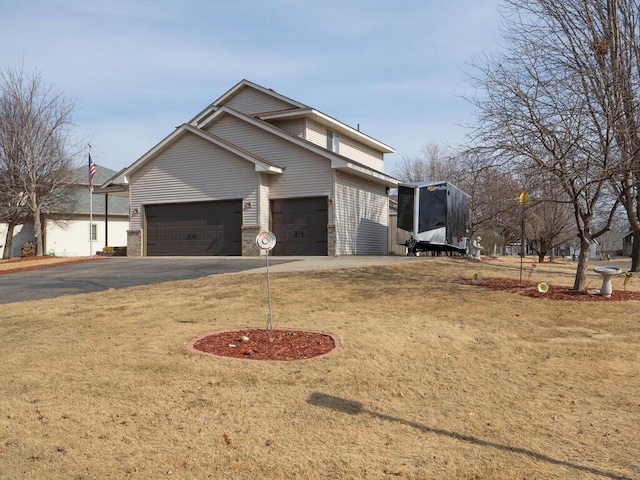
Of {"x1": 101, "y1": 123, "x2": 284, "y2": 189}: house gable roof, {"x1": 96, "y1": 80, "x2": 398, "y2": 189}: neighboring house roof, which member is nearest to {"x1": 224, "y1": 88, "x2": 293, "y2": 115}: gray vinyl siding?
{"x1": 96, "y1": 80, "x2": 398, "y2": 189}: neighboring house roof

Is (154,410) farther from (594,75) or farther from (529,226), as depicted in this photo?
(529,226)

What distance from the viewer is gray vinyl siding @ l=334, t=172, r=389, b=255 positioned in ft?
72.9

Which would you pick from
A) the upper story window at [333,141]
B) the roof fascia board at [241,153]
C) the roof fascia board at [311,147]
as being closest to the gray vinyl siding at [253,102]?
the roof fascia board at [311,147]

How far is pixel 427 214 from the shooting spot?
20.7 meters

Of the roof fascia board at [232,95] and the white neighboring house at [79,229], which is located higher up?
the roof fascia board at [232,95]

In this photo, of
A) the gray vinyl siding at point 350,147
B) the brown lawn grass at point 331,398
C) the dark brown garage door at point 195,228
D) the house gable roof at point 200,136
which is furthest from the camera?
the gray vinyl siding at point 350,147

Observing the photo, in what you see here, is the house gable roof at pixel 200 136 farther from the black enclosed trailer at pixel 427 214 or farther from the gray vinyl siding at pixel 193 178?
the black enclosed trailer at pixel 427 214

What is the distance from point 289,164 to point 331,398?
1849 centimetres

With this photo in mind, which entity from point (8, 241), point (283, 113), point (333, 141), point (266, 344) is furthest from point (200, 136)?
point (266, 344)

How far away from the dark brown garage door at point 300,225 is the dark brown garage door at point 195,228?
A: 174cm

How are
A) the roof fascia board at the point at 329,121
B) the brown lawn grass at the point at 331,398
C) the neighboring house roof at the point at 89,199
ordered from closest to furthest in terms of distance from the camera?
the brown lawn grass at the point at 331,398 → the roof fascia board at the point at 329,121 → the neighboring house roof at the point at 89,199

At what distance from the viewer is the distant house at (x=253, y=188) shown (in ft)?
72.7

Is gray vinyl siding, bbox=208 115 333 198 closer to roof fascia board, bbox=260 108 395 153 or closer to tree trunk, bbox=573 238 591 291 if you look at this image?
roof fascia board, bbox=260 108 395 153

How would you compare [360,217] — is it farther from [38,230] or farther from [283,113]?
[38,230]
